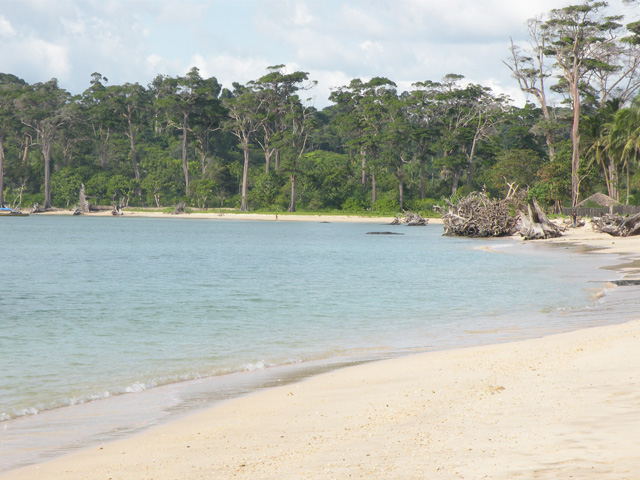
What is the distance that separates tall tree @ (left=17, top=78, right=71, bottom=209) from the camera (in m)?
95.1

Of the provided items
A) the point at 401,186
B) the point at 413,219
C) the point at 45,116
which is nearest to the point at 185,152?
the point at 45,116

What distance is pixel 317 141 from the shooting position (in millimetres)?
101625

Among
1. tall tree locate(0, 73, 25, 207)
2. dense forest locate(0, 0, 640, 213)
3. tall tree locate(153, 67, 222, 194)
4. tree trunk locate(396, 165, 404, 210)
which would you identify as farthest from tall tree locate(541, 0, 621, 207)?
tall tree locate(0, 73, 25, 207)

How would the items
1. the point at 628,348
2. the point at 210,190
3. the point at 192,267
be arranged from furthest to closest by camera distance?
the point at 210,190, the point at 192,267, the point at 628,348

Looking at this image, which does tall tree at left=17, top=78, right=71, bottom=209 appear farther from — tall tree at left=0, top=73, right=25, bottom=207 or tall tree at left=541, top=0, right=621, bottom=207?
tall tree at left=541, top=0, right=621, bottom=207

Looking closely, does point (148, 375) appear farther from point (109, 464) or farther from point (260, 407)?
point (109, 464)

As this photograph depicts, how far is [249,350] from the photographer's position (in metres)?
11.7

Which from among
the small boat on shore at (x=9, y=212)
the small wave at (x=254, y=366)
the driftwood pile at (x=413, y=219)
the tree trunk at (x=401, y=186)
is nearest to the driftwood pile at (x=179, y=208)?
the small boat on shore at (x=9, y=212)

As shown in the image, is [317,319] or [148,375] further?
[317,319]

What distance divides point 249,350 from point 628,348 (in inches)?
250

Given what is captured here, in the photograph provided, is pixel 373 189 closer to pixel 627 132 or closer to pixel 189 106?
pixel 189 106

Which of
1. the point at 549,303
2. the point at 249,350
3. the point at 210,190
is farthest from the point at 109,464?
the point at 210,190

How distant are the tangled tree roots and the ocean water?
15.8m

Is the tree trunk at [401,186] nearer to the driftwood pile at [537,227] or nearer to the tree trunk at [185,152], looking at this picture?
the tree trunk at [185,152]
